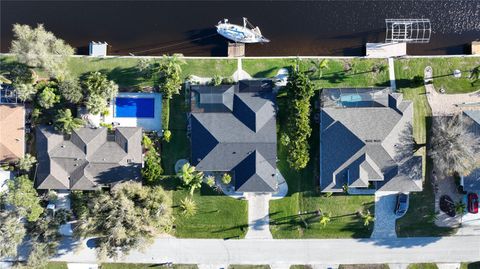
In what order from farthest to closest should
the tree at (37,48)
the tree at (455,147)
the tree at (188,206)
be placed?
the tree at (188,206)
the tree at (455,147)
the tree at (37,48)

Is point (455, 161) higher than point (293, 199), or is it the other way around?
point (455, 161)

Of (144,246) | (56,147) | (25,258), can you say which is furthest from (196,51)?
(25,258)

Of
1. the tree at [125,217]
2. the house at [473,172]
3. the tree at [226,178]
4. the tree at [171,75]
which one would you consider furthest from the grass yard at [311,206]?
the tree at [171,75]

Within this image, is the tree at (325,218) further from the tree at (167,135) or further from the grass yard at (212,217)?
the tree at (167,135)

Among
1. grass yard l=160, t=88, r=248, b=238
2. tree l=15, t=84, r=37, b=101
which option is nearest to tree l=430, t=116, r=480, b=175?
grass yard l=160, t=88, r=248, b=238

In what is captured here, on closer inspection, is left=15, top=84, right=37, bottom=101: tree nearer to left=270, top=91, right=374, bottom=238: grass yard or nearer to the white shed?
the white shed

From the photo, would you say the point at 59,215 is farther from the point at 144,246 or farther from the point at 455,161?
the point at 455,161
